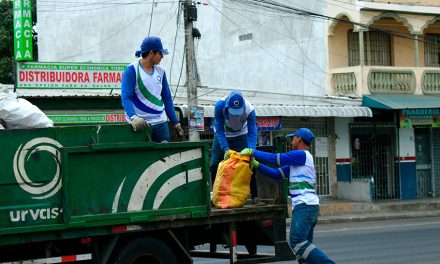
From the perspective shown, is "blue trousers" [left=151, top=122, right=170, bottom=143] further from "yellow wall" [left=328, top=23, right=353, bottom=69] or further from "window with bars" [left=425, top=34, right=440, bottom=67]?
"window with bars" [left=425, top=34, right=440, bottom=67]

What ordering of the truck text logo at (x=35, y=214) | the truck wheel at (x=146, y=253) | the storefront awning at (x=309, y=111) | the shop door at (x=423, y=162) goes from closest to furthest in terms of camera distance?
1. the truck text logo at (x=35, y=214)
2. the truck wheel at (x=146, y=253)
3. the storefront awning at (x=309, y=111)
4. the shop door at (x=423, y=162)

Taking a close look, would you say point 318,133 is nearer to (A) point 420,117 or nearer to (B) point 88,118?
(A) point 420,117

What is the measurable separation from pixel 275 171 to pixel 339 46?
65.4 feet

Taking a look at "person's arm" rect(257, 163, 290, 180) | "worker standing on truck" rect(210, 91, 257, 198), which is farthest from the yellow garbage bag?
"worker standing on truck" rect(210, 91, 257, 198)

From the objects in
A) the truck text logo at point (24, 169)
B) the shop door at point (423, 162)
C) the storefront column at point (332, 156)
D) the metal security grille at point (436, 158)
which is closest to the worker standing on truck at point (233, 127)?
the truck text logo at point (24, 169)

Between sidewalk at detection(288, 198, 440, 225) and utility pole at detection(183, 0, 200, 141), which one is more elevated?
utility pole at detection(183, 0, 200, 141)

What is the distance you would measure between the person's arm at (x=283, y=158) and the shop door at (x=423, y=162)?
21.6 m

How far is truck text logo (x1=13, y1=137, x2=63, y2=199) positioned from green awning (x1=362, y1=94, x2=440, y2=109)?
67.4 ft

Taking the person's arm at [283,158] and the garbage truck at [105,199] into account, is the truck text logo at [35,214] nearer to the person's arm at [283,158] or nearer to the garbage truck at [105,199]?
the garbage truck at [105,199]

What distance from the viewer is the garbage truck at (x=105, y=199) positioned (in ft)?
23.0

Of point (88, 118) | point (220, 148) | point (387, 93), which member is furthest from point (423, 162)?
point (220, 148)

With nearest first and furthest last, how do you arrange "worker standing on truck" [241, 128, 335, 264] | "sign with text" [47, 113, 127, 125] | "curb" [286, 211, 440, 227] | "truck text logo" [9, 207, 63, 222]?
"truck text logo" [9, 207, 63, 222] < "worker standing on truck" [241, 128, 335, 264] < "sign with text" [47, 113, 127, 125] < "curb" [286, 211, 440, 227]

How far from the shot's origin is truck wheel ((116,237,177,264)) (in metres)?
7.64

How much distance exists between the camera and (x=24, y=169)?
7035mm
